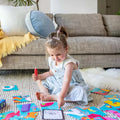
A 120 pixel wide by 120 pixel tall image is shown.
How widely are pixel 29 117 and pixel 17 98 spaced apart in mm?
325

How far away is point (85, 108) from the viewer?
1190mm

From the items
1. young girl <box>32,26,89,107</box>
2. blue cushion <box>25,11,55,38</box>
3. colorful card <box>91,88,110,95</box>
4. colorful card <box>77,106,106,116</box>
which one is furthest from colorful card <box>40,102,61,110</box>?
blue cushion <box>25,11,55,38</box>

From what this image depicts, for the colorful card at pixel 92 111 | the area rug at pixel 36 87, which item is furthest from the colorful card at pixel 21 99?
the colorful card at pixel 92 111

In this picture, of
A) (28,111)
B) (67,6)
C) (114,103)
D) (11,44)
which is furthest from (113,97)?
(67,6)

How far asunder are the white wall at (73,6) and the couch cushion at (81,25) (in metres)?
1.46

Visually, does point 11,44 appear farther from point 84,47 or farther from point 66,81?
point 66,81

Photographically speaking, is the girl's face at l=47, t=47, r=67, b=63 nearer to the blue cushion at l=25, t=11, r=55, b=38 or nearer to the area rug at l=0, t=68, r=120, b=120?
the area rug at l=0, t=68, r=120, b=120

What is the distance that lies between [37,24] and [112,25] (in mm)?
1231

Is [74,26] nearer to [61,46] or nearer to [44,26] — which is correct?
[44,26]

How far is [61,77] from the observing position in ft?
4.66

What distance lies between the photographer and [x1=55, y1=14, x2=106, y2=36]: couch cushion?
105 inches

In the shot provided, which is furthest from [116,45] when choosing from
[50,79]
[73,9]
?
[73,9]

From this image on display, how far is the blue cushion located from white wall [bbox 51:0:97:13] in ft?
6.56

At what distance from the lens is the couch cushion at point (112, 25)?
2.79 metres
